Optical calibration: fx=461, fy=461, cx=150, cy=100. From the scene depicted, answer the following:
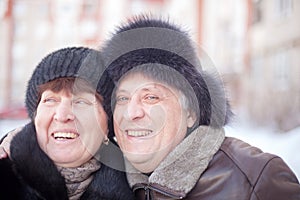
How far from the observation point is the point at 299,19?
5.98 metres

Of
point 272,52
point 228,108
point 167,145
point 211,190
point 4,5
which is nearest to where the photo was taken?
point 211,190

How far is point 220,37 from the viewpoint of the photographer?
10000 mm

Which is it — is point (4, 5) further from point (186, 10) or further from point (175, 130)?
point (175, 130)

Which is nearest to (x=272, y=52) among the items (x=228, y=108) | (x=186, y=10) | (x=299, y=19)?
(x=299, y=19)

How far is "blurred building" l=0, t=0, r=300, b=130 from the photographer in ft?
20.9

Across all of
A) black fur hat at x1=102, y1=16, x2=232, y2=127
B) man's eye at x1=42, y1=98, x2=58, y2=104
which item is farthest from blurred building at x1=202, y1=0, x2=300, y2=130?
man's eye at x1=42, y1=98, x2=58, y2=104

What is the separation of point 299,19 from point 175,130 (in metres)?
4.86

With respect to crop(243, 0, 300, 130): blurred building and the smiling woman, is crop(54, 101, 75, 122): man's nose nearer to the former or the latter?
the smiling woman

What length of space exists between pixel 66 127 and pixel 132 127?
0.23 meters

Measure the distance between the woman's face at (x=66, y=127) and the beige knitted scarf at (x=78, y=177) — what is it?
2 cm

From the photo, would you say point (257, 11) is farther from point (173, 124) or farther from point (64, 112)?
point (64, 112)

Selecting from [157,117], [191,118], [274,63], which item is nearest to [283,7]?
[274,63]

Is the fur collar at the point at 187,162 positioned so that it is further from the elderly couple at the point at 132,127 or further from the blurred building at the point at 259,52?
the blurred building at the point at 259,52

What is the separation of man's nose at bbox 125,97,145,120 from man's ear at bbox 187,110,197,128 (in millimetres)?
184
